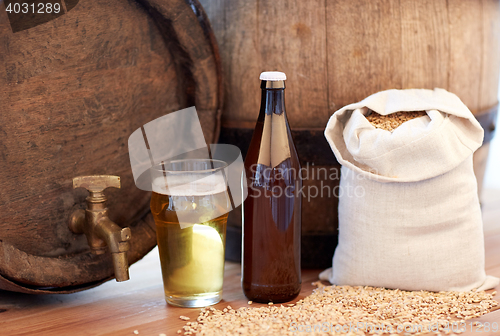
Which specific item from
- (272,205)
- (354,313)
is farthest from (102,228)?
(354,313)

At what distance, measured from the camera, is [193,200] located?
3.28ft

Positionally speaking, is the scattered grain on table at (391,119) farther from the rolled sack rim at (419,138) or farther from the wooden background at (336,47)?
the wooden background at (336,47)

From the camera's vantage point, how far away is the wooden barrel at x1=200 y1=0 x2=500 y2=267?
1180 millimetres

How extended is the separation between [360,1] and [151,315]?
0.85 metres

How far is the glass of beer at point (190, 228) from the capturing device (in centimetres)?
100

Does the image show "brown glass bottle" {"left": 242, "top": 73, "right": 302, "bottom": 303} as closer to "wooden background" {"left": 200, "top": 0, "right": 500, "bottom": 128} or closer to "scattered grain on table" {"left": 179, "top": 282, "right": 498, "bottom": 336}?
"scattered grain on table" {"left": 179, "top": 282, "right": 498, "bottom": 336}

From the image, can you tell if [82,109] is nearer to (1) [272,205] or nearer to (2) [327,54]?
(1) [272,205]

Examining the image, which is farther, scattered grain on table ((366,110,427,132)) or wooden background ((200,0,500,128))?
wooden background ((200,0,500,128))

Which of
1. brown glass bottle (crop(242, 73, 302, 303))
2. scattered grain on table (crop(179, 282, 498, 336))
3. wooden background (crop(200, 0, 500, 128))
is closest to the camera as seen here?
scattered grain on table (crop(179, 282, 498, 336))

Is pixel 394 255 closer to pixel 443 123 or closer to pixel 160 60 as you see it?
pixel 443 123

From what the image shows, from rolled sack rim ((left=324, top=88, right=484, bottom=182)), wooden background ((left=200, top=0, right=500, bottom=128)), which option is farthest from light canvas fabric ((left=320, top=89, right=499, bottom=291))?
wooden background ((left=200, top=0, right=500, bottom=128))

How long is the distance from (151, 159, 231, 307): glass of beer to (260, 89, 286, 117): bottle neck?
16cm

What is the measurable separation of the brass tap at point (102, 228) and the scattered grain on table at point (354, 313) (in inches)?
7.9

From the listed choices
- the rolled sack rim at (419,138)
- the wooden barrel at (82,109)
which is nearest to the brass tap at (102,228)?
the wooden barrel at (82,109)
